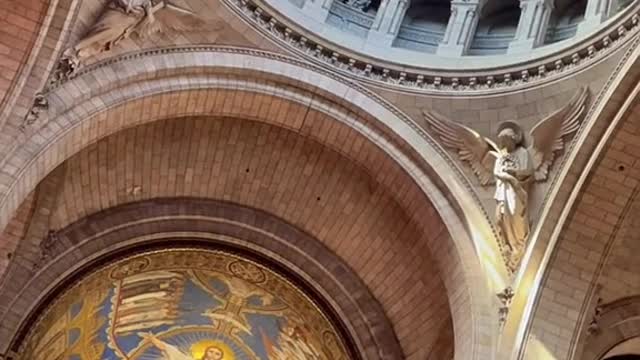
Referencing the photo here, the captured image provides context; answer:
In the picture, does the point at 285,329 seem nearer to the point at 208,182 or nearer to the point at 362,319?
the point at 362,319

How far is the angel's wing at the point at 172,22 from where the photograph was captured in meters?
11.4

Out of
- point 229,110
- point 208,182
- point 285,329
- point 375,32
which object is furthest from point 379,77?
point 285,329

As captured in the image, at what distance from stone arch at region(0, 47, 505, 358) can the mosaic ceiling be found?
231cm

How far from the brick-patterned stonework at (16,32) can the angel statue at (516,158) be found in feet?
15.0

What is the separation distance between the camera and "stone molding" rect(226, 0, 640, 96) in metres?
11.8

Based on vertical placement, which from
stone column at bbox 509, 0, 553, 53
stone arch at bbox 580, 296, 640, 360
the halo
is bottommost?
stone arch at bbox 580, 296, 640, 360

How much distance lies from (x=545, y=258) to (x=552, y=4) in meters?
3.33

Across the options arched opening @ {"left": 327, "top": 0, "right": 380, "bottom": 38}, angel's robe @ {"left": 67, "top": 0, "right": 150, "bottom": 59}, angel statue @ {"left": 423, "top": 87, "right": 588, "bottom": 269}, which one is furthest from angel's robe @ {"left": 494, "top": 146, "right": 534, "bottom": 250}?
angel's robe @ {"left": 67, "top": 0, "right": 150, "bottom": 59}

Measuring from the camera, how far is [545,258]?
11.0 metres

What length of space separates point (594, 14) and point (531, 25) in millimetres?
871

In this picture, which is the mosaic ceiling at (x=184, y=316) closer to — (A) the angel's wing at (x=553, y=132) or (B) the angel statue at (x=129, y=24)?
(B) the angel statue at (x=129, y=24)

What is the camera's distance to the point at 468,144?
11805 mm

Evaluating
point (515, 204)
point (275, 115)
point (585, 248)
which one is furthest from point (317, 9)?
point (585, 248)

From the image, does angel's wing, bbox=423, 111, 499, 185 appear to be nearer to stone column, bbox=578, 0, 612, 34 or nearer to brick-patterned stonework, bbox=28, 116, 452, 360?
brick-patterned stonework, bbox=28, 116, 452, 360
